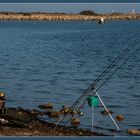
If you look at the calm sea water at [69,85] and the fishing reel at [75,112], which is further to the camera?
the calm sea water at [69,85]

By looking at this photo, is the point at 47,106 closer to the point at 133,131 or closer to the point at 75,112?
the point at 75,112

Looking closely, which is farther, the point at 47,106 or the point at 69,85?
the point at 69,85

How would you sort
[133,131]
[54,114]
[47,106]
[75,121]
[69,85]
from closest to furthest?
[133,131]
[75,121]
[54,114]
[47,106]
[69,85]

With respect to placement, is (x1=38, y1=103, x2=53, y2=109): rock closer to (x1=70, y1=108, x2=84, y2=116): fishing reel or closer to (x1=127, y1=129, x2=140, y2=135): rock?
(x1=70, y1=108, x2=84, y2=116): fishing reel

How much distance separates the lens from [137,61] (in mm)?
41281

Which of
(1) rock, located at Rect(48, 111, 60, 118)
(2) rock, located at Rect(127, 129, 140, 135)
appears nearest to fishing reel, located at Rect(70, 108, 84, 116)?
(1) rock, located at Rect(48, 111, 60, 118)

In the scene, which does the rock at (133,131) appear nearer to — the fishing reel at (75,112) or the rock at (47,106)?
the fishing reel at (75,112)

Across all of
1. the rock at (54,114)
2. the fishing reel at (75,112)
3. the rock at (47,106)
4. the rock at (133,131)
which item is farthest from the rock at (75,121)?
the rock at (47,106)

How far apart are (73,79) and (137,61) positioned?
13.2 m

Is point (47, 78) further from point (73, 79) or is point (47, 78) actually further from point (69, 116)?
point (69, 116)

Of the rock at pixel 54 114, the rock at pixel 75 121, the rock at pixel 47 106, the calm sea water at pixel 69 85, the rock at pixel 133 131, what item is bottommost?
the rock at pixel 133 131

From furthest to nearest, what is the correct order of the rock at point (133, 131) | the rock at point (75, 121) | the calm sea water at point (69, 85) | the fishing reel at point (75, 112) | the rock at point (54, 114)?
the calm sea water at point (69, 85) → the rock at point (54, 114) → the fishing reel at point (75, 112) → the rock at point (75, 121) → the rock at point (133, 131)

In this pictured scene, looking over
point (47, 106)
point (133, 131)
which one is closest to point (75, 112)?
point (47, 106)

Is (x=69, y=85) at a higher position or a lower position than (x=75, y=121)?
higher
